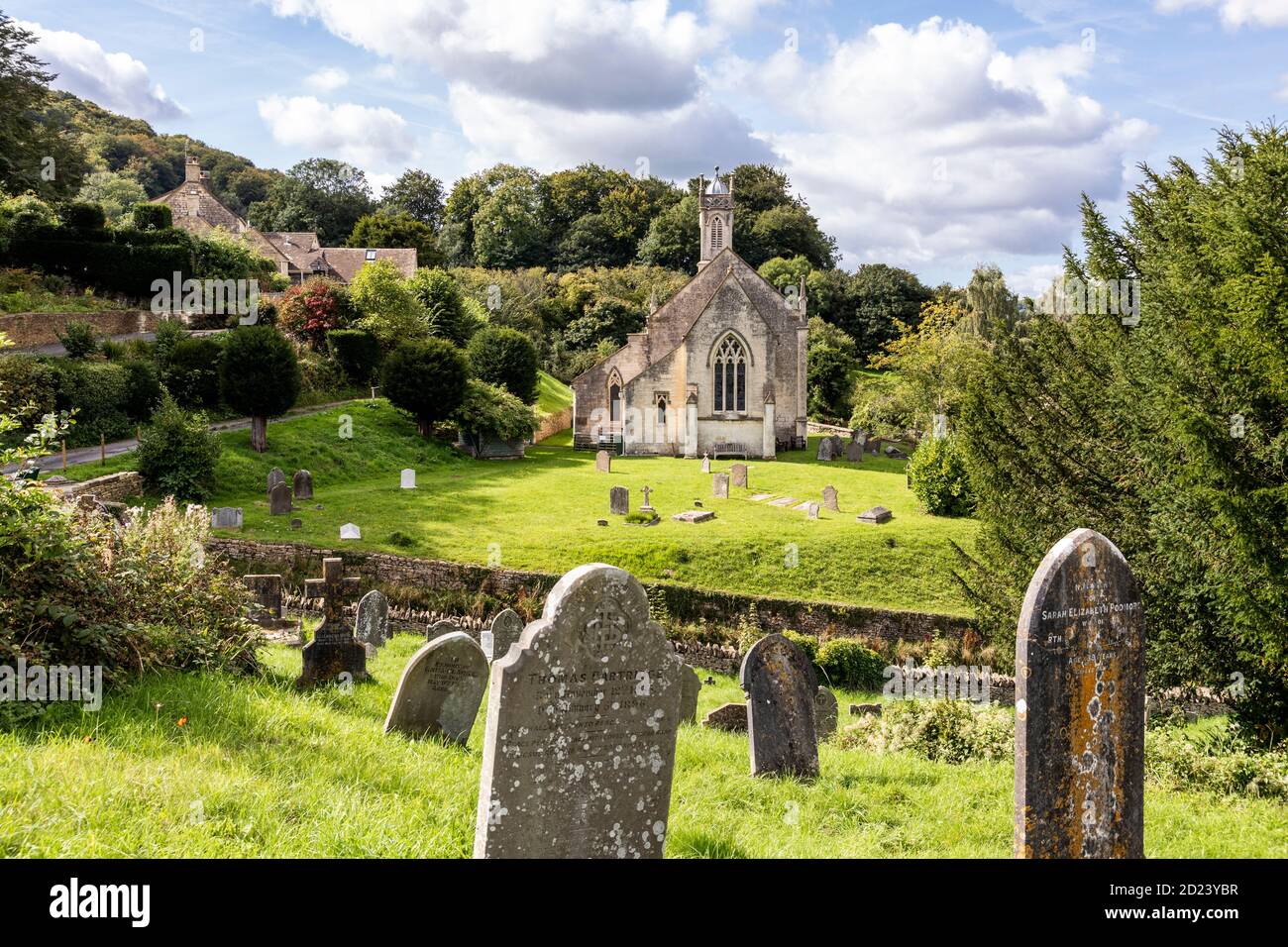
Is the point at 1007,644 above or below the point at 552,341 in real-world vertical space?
below

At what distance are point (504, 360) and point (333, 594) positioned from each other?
29929 millimetres

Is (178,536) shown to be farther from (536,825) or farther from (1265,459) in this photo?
(1265,459)

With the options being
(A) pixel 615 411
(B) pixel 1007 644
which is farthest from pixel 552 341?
(B) pixel 1007 644

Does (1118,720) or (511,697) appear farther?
(1118,720)

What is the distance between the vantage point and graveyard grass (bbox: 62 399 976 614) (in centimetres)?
2355

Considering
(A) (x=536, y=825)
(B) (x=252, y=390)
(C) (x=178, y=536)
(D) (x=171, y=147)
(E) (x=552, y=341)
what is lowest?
(A) (x=536, y=825)

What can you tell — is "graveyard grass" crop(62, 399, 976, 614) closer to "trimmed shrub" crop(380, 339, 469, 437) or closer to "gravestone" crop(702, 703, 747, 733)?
"trimmed shrub" crop(380, 339, 469, 437)

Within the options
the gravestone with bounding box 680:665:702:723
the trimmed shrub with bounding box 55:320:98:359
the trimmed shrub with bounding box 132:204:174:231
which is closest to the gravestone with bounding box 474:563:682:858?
the gravestone with bounding box 680:665:702:723

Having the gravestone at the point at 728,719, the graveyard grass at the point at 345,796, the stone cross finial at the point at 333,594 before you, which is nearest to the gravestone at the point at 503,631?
the stone cross finial at the point at 333,594

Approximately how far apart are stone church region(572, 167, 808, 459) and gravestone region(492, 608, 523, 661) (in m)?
27.7

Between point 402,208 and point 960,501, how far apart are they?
82.5m

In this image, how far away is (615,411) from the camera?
1815 inches

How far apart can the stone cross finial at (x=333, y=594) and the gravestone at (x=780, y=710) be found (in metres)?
4.77

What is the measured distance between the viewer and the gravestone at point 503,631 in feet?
48.8
